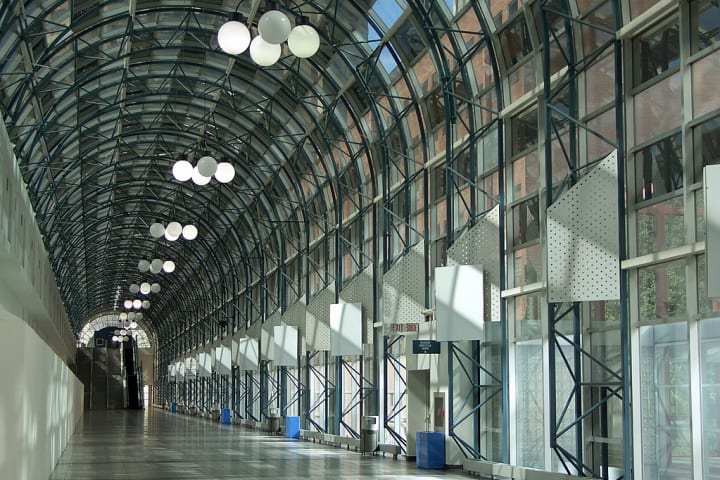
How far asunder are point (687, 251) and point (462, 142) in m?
11.1

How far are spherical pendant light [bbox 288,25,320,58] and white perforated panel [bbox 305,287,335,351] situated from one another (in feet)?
78.2

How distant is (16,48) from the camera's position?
1109 inches

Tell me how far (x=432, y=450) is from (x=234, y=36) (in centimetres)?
1374

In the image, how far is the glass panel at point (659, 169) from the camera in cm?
1678

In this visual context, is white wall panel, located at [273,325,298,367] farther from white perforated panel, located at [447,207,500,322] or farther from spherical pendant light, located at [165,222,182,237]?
white perforated panel, located at [447,207,500,322]

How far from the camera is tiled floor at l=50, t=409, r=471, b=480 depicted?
75.8ft

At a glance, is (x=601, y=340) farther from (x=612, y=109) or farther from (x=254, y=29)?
(x=254, y=29)

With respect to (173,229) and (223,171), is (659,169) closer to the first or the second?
(223,171)

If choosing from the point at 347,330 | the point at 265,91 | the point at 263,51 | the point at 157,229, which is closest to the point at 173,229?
the point at 157,229

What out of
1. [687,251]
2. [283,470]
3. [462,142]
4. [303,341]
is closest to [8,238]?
[283,470]

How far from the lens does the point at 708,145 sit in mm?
15703

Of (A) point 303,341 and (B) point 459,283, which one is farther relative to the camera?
(A) point 303,341

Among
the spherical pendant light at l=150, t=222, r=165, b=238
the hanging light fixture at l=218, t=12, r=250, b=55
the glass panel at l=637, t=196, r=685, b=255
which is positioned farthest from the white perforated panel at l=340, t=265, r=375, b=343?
the hanging light fixture at l=218, t=12, r=250, b=55

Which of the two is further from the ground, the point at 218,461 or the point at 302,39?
the point at 302,39
